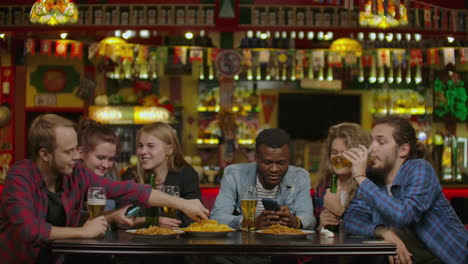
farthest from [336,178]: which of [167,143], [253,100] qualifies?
[253,100]

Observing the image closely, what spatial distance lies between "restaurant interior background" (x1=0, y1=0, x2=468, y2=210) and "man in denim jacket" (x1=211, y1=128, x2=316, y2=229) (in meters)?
4.22

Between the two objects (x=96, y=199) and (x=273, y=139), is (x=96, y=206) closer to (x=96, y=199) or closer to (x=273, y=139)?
(x=96, y=199)

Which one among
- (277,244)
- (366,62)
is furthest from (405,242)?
(366,62)

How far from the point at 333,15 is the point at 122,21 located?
2886 mm

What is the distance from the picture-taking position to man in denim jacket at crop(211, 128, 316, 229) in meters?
4.26

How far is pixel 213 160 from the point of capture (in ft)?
40.7

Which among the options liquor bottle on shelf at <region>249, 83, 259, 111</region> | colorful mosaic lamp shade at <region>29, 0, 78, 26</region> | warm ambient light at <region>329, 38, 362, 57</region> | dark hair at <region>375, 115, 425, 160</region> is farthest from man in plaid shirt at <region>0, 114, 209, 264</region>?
liquor bottle on shelf at <region>249, 83, 259, 111</region>

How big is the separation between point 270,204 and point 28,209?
3.95 feet

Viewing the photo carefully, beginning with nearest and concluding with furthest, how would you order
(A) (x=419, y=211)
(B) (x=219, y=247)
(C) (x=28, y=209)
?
(B) (x=219, y=247)
(C) (x=28, y=209)
(A) (x=419, y=211)

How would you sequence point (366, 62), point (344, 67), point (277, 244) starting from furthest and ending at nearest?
point (344, 67), point (366, 62), point (277, 244)

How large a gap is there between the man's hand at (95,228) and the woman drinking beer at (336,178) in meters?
1.20

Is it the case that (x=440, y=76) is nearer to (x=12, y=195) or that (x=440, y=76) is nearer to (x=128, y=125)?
(x=128, y=125)

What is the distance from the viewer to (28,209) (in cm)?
333

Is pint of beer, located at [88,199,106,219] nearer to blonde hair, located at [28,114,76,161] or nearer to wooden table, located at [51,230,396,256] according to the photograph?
wooden table, located at [51,230,396,256]
